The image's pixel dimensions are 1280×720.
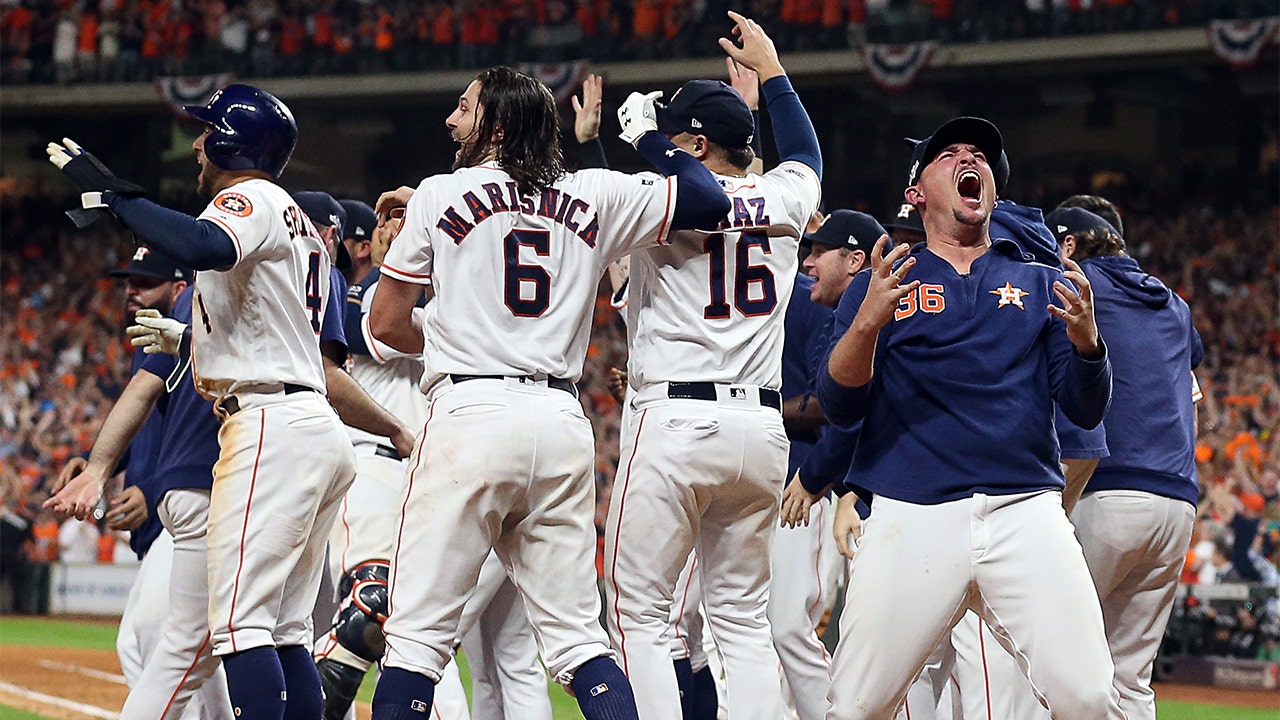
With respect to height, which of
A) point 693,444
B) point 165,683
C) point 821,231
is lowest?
point 165,683

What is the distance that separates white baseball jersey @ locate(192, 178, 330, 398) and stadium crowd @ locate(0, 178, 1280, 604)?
27.7ft

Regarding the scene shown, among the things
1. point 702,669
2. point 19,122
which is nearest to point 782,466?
point 702,669

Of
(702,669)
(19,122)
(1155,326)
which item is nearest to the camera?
(1155,326)

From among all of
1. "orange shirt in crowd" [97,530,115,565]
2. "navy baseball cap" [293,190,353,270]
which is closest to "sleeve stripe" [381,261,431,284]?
"navy baseball cap" [293,190,353,270]

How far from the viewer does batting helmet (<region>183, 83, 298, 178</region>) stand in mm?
4133

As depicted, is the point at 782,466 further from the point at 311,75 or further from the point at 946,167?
the point at 311,75

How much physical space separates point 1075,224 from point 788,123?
42.5 inches

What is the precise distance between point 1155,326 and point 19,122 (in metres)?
21.4

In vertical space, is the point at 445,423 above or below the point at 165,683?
above

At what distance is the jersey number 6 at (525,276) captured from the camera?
368 cm

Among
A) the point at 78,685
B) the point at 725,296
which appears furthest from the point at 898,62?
the point at 725,296

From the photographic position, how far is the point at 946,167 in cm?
357

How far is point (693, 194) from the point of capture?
3916 mm

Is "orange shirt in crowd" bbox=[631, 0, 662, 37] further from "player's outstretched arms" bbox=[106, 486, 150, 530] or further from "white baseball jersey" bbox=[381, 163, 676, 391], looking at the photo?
"white baseball jersey" bbox=[381, 163, 676, 391]
